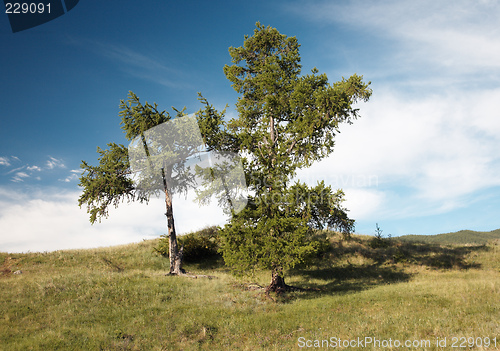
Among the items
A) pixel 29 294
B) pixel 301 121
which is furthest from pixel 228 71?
pixel 29 294

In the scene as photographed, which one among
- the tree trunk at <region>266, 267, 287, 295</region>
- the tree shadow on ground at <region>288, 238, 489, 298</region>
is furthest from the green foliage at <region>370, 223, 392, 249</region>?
the tree trunk at <region>266, 267, 287, 295</region>

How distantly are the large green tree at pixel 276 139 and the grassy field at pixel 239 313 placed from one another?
108 inches

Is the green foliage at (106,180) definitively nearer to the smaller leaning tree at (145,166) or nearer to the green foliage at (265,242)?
the smaller leaning tree at (145,166)

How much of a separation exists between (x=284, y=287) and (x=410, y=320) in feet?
26.7

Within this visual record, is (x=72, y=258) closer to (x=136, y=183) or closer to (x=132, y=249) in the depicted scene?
(x=132, y=249)

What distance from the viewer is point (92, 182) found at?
21984mm

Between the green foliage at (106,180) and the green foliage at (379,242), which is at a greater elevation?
the green foliage at (106,180)

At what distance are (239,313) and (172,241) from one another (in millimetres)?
11155

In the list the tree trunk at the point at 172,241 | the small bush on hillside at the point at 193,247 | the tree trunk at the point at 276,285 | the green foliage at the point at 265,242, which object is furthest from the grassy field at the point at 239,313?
the small bush on hillside at the point at 193,247

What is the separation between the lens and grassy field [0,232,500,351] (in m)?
9.83

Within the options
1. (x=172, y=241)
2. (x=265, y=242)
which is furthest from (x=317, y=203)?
(x=172, y=241)

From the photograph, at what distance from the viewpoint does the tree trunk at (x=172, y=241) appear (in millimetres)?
22438

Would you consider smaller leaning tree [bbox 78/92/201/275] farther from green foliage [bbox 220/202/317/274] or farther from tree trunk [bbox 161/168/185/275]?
green foliage [bbox 220/202/317/274]

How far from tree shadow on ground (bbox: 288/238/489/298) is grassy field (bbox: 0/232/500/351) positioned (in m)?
0.31
